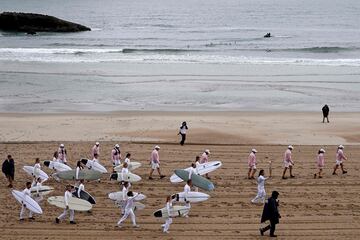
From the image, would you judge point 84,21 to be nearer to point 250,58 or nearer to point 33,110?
point 250,58

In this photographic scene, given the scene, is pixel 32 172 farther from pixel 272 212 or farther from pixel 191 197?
pixel 272 212

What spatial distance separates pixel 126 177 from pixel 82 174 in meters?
1.54

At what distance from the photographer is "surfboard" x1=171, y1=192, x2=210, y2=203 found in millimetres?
19034

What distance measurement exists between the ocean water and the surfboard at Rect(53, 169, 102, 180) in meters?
15.1

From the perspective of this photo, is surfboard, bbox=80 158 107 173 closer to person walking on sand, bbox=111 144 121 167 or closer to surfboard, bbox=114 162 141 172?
surfboard, bbox=114 162 141 172

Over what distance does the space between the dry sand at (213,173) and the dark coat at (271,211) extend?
60 centimetres

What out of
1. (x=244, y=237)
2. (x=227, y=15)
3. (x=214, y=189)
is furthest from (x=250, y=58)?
(x=227, y=15)

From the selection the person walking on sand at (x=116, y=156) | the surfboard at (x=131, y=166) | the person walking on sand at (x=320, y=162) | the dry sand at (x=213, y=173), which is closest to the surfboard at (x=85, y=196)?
the dry sand at (x=213, y=173)

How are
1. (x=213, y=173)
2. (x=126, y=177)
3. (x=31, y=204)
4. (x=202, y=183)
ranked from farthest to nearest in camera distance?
(x=213, y=173)
(x=126, y=177)
(x=202, y=183)
(x=31, y=204)

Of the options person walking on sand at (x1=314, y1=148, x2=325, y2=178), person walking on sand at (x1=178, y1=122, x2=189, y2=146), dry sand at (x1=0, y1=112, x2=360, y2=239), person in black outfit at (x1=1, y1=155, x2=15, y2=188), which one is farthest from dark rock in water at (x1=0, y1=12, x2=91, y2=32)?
person walking on sand at (x1=314, y1=148, x2=325, y2=178)

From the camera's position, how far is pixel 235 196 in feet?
68.2

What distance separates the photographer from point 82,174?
2188cm

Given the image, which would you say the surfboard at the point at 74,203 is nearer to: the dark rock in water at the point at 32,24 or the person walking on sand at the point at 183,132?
the person walking on sand at the point at 183,132

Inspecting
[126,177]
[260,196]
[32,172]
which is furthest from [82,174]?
[260,196]
